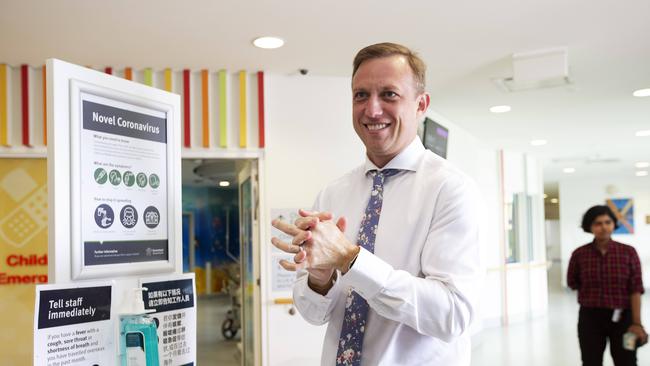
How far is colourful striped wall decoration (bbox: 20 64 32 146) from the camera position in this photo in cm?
444

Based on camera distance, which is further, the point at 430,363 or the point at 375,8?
the point at 375,8

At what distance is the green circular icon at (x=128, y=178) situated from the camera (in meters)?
1.80

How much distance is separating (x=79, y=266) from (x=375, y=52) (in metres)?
1.04

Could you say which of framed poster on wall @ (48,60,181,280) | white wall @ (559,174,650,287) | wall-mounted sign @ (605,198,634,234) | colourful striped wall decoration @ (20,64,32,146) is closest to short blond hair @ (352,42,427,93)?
framed poster on wall @ (48,60,181,280)

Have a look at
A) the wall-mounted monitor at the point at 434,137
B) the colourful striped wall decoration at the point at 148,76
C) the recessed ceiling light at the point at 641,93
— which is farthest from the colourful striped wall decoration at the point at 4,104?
the recessed ceiling light at the point at 641,93

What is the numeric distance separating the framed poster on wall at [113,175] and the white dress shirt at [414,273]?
594mm

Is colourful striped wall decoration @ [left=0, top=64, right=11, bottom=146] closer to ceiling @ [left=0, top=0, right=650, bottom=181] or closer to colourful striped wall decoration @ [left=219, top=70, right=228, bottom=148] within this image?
ceiling @ [left=0, top=0, right=650, bottom=181]

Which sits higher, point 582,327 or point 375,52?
point 375,52

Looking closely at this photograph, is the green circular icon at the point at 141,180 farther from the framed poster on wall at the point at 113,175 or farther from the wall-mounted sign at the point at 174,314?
the wall-mounted sign at the point at 174,314

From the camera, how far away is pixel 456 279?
129 centimetres

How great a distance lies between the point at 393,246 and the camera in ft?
4.68

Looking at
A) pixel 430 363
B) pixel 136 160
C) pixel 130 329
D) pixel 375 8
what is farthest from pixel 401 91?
pixel 375 8

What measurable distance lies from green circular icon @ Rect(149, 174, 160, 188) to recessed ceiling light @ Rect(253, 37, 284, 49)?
2215 mm

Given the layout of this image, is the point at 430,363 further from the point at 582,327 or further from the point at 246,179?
the point at 246,179
